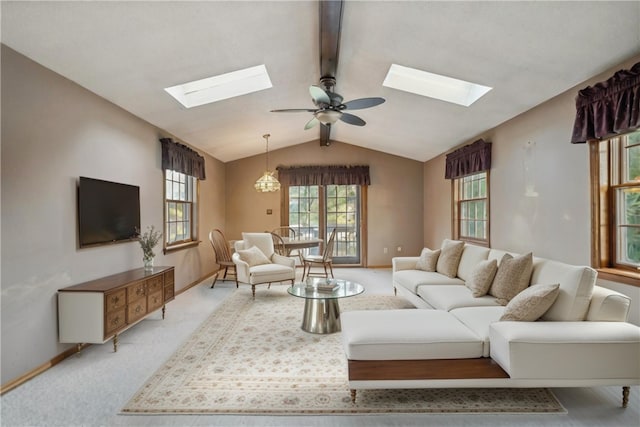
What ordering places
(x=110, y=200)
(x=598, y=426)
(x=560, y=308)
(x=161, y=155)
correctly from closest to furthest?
(x=598, y=426) < (x=560, y=308) < (x=110, y=200) < (x=161, y=155)

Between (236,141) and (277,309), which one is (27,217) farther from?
(236,141)

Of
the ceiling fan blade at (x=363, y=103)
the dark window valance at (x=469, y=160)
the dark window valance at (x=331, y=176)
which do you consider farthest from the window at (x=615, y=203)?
the dark window valance at (x=331, y=176)

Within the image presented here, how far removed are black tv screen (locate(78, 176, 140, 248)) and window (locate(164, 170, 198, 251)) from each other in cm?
96

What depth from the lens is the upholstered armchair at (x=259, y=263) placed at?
472 centimetres

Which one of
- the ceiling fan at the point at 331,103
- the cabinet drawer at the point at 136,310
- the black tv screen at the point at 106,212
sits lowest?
the cabinet drawer at the point at 136,310

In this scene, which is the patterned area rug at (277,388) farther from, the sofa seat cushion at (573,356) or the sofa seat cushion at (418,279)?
the sofa seat cushion at (418,279)

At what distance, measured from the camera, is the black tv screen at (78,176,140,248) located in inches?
122

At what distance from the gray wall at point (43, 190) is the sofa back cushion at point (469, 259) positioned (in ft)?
12.9

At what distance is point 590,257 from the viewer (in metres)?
2.95

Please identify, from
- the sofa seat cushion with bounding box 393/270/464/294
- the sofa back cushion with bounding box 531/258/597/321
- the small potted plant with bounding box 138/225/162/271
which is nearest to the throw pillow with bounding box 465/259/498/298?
the sofa seat cushion with bounding box 393/270/464/294

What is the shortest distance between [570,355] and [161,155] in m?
4.84

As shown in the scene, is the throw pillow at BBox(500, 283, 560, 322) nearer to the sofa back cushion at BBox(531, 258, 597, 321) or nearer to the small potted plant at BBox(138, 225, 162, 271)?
the sofa back cushion at BBox(531, 258, 597, 321)

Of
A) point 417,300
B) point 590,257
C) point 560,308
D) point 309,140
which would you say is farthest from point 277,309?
point 309,140

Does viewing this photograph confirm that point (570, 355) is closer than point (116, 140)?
Yes
